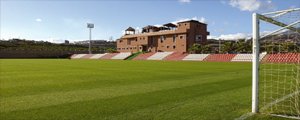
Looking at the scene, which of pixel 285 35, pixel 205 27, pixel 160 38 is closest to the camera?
pixel 285 35

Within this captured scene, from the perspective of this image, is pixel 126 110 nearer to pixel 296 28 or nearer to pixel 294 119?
pixel 294 119

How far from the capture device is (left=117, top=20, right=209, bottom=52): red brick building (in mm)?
64081

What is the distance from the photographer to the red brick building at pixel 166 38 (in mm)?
64081

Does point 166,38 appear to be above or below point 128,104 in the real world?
above

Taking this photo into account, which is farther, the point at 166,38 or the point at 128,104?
the point at 166,38

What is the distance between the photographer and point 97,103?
23.5 feet

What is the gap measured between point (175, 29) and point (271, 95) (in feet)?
192

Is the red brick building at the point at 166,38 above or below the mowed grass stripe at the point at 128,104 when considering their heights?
above

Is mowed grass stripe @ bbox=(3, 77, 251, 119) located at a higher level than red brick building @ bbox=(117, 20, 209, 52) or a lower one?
lower

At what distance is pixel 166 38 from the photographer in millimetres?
68875

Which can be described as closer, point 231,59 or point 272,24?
point 272,24

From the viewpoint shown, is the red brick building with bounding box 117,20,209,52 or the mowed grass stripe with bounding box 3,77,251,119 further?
the red brick building with bounding box 117,20,209,52

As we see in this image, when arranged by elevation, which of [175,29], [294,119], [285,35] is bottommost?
[294,119]

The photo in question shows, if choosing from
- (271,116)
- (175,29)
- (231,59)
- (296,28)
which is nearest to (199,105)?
(271,116)
